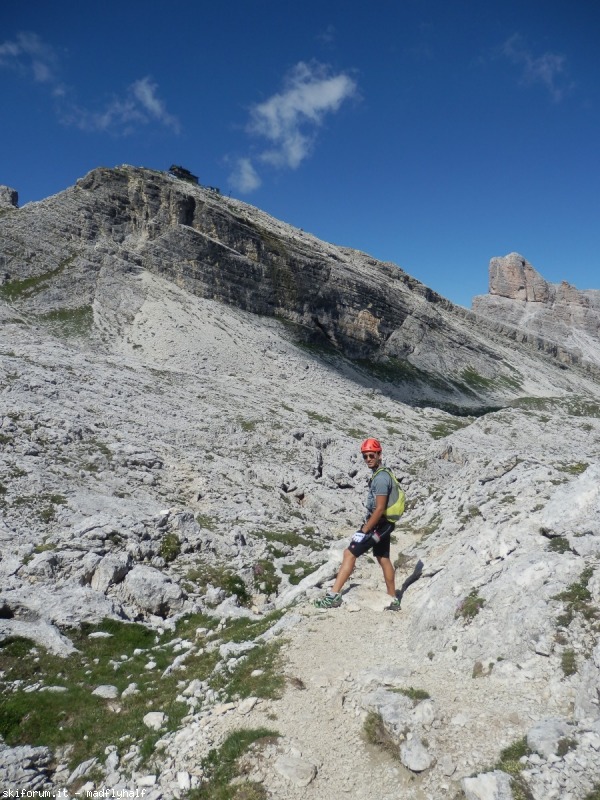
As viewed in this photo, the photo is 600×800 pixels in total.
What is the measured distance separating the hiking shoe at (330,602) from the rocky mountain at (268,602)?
21 centimetres

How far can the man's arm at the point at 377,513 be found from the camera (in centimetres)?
1077

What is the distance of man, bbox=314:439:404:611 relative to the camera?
10.9 metres

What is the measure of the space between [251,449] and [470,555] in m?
24.7

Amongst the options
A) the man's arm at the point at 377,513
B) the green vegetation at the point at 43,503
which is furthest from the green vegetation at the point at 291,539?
the man's arm at the point at 377,513

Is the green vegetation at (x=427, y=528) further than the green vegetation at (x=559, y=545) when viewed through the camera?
Yes

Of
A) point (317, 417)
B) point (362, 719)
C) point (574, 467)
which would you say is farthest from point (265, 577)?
point (317, 417)

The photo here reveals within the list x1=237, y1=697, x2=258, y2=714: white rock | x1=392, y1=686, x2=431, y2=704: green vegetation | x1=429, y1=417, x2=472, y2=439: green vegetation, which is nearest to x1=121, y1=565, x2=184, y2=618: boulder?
x1=237, y1=697, x2=258, y2=714: white rock

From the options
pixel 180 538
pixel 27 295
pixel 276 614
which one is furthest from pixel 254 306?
pixel 276 614

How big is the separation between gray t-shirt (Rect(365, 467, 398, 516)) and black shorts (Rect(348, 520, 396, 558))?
0.47m

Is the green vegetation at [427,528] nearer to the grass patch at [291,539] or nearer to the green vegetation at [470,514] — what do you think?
the green vegetation at [470,514]

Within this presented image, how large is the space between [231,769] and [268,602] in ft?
35.6

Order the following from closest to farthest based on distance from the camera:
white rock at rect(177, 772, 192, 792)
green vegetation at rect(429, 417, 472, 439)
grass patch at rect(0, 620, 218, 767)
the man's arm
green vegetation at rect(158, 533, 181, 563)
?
white rock at rect(177, 772, 192, 792), grass patch at rect(0, 620, 218, 767), the man's arm, green vegetation at rect(158, 533, 181, 563), green vegetation at rect(429, 417, 472, 439)

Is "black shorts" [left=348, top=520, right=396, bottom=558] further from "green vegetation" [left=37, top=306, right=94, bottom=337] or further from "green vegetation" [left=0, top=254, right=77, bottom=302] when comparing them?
A: "green vegetation" [left=0, top=254, right=77, bottom=302]

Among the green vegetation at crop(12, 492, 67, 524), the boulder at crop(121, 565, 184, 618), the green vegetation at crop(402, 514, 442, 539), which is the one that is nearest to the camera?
the boulder at crop(121, 565, 184, 618)
